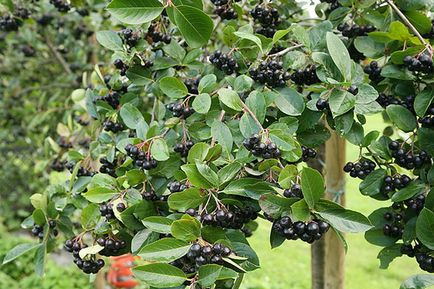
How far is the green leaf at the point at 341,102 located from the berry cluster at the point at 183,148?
0.93 feet

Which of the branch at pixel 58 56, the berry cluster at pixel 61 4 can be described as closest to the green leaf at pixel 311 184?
the berry cluster at pixel 61 4

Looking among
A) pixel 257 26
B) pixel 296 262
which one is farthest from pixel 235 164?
pixel 296 262

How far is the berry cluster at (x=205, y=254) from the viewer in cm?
77

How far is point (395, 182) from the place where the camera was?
99 cm

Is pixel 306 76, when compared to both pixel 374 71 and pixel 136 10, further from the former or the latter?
pixel 136 10

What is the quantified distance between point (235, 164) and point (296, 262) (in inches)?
151

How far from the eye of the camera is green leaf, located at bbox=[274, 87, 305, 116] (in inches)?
38.2

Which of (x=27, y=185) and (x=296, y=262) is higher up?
(x=27, y=185)

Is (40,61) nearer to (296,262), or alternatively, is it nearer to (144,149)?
(144,149)

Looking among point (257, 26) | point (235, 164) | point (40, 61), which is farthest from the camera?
point (40, 61)

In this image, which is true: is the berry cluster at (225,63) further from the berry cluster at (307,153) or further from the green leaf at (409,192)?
the green leaf at (409,192)

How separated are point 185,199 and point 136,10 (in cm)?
35

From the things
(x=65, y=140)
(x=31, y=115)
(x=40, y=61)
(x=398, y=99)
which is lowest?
(x=31, y=115)

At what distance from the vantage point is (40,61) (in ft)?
9.86
